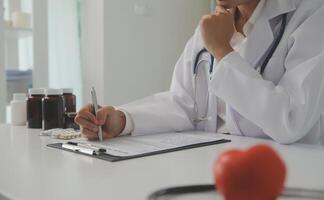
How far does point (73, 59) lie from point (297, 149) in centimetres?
174

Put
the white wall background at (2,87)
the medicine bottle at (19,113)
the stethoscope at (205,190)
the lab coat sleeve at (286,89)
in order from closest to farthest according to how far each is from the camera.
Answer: the stethoscope at (205,190) < the lab coat sleeve at (286,89) < the medicine bottle at (19,113) < the white wall background at (2,87)

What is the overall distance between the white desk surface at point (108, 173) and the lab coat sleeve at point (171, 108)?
262 millimetres

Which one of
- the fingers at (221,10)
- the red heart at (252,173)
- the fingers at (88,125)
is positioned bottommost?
the fingers at (88,125)

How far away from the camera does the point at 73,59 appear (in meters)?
2.30

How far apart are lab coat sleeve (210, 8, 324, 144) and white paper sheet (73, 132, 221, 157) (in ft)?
0.38

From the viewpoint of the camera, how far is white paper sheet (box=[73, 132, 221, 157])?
2.37ft

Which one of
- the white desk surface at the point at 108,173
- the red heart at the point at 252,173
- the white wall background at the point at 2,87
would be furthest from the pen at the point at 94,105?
the white wall background at the point at 2,87

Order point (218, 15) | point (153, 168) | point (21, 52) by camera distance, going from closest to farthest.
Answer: point (153, 168) → point (218, 15) → point (21, 52)

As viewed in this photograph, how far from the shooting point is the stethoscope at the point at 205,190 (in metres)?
0.44

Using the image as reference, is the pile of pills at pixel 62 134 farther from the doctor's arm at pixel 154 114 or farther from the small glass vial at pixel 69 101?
the small glass vial at pixel 69 101

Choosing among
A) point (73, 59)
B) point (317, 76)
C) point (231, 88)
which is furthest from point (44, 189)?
point (73, 59)

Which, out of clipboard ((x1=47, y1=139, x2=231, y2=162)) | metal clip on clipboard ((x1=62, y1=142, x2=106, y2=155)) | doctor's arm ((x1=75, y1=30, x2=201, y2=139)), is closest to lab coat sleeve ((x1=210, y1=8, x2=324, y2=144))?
clipboard ((x1=47, y1=139, x2=231, y2=162))

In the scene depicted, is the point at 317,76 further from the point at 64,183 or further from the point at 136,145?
the point at 64,183

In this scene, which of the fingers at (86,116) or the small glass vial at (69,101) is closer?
the fingers at (86,116)
